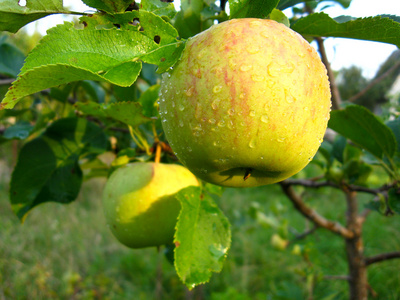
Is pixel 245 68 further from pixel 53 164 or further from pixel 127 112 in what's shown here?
pixel 53 164

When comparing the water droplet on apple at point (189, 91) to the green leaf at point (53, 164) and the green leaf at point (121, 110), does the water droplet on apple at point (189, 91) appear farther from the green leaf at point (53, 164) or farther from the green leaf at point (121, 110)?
the green leaf at point (53, 164)

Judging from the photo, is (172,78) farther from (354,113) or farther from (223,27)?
(354,113)

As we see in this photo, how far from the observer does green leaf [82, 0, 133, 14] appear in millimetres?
473

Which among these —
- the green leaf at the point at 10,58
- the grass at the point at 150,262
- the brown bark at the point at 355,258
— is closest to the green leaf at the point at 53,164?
the green leaf at the point at 10,58

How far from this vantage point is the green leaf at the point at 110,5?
473 mm

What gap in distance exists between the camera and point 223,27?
18.9 inches

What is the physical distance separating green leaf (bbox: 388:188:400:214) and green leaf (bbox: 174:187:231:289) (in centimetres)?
44

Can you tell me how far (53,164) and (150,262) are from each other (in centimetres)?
249

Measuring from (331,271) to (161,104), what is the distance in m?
3.08

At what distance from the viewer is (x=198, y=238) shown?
615 millimetres

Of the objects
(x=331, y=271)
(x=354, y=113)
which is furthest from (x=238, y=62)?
(x=331, y=271)

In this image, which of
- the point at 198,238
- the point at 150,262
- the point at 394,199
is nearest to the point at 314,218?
the point at 394,199

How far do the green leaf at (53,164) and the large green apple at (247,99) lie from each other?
51 cm

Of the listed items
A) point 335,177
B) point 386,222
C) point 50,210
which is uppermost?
point 335,177
